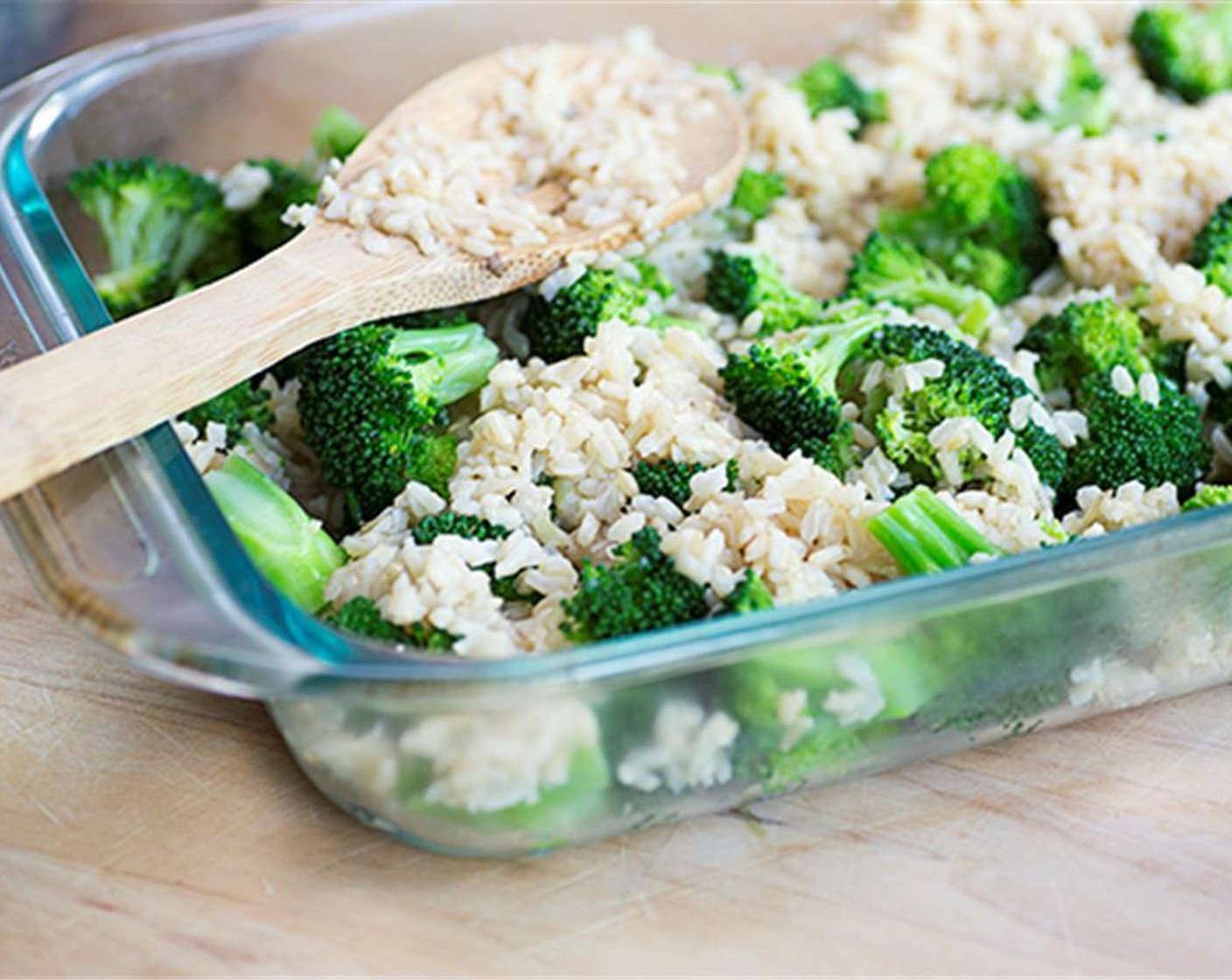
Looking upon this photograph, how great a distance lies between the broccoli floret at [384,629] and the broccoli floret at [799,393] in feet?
1.80

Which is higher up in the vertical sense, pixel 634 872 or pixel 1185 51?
pixel 1185 51

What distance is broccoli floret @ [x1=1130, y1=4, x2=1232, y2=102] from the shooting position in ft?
9.14

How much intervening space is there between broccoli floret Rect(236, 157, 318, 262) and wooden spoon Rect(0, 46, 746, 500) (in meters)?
0.21

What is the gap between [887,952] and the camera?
5.35 ft

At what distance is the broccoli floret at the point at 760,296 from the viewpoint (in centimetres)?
226

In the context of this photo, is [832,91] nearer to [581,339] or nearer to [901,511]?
[581,339]

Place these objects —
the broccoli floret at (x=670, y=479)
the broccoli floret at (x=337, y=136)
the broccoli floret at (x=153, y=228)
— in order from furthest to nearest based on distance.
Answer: the broccoli floret at (x=337, y=136)
the broccoli floret at (x=153, y=228)
the broccoli floret at (x=670, y=479)

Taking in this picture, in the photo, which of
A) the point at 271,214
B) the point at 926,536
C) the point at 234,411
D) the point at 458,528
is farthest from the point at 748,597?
the point at 271,214

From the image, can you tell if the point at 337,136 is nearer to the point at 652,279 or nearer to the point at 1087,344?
the point at 652,279

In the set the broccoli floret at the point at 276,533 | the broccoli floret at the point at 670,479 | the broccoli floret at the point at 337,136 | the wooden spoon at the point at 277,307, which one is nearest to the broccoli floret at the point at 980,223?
the wooden spoon at the point at 277,307

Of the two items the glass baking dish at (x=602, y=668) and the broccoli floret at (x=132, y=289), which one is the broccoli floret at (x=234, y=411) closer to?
the glass baking dish at (x=602, y=668)

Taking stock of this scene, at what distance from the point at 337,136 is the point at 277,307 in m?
0.70

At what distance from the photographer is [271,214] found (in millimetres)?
2473

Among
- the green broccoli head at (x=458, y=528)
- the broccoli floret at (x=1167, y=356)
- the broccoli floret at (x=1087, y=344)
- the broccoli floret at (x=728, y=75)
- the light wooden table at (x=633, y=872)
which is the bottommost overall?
the light wooden table at (x=633, y=872)
